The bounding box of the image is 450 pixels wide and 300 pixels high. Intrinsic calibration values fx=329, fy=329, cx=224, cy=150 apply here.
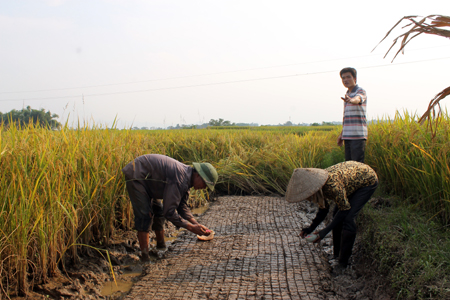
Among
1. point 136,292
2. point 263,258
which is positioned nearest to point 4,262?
point 136,292

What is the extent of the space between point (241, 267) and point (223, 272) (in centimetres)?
18

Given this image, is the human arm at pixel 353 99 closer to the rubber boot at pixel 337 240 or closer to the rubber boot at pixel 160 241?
the rubber boot at pixel 337 240

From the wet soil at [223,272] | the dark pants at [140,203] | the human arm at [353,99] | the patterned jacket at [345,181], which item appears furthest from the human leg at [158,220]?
the human arm at [353,99]

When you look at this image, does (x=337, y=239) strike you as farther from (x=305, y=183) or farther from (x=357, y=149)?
(x=357, y=149)

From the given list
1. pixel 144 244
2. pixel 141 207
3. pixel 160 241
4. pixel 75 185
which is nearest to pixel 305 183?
pixel 141 207

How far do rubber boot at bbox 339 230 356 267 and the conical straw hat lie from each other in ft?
1.94

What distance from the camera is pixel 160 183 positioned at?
319 centimetres

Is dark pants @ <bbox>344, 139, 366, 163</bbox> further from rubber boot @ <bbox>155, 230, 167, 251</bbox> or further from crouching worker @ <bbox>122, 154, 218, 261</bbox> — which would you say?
rubber boot @ <bbox>155, 230, 167, 251</bbox>

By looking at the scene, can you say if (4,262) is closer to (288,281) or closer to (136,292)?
(136,292)

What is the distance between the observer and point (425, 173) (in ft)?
10.7

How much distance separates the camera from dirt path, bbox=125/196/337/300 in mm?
2574

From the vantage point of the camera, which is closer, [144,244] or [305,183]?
[305,183]

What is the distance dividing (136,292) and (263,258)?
47.6 inches

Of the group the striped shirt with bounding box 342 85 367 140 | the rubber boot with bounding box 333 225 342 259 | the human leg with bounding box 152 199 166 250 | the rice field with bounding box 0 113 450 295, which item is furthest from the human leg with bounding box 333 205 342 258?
the human leg with bounding box 152 199 166 250
